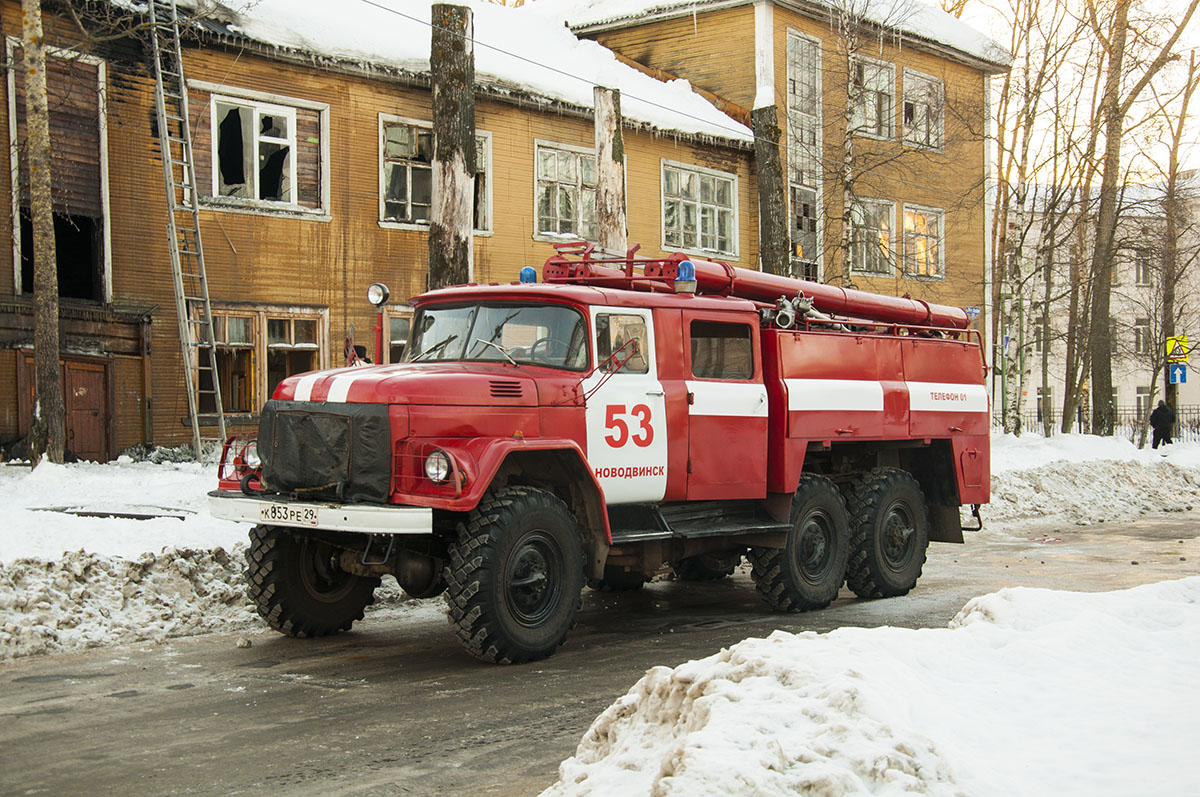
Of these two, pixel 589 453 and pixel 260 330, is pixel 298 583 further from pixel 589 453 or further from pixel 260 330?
pixel 260 330

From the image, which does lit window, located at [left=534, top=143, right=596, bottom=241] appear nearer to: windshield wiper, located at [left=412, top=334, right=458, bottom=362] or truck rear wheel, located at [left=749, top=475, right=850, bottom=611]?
truck rear wheel, located at [left=749, top=475, right=850, bottom=611]

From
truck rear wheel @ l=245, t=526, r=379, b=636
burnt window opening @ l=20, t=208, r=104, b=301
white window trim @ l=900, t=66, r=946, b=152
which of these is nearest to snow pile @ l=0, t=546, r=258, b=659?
truck rear wheel @ l=245, t=526, r=379, b=636

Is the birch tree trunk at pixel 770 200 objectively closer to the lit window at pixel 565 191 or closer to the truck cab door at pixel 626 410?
the lit window at pixel 565 191

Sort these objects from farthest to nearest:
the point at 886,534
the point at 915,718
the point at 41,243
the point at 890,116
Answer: the point at 890,116
the point at 41,243
the point at 886,534
the point at 915,718

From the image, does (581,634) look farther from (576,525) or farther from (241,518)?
(241,518)

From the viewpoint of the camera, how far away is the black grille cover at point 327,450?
7746 millimetres

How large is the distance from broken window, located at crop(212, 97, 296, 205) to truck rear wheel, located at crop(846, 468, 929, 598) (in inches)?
475

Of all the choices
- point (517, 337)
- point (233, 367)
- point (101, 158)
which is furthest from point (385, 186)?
point (517, 337)

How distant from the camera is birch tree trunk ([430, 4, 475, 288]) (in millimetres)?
15680

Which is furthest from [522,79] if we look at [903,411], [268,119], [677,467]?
[677,467]

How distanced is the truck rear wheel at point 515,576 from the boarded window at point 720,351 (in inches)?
82.1

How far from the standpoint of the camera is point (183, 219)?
728 inches

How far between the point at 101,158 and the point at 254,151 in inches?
97.6

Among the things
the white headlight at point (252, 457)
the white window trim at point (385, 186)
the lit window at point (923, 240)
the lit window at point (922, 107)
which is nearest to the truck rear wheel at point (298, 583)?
the white headlight at point (252, 457)
